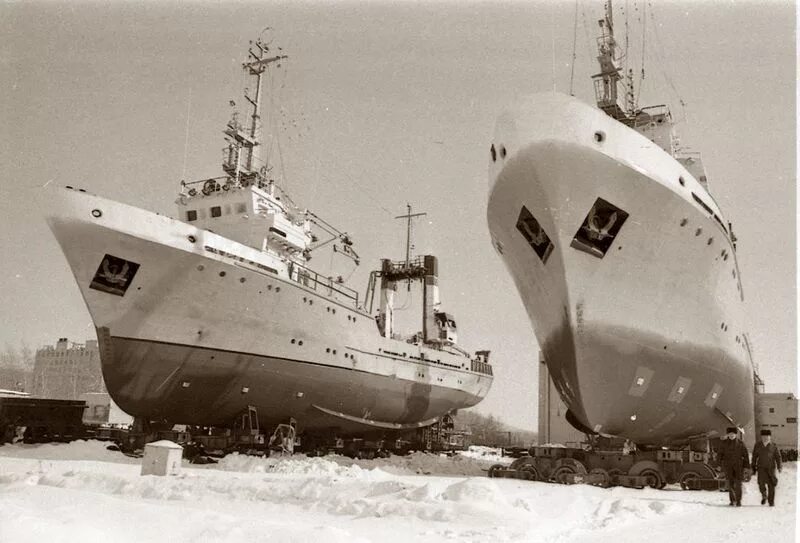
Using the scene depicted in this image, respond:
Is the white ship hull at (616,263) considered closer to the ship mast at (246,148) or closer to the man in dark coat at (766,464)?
the man in dark coat at (766,464)

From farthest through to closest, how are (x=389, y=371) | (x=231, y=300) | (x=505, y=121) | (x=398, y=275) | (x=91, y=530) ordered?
(x=398, y=275)
(x=389, y=371)
(x=231, y=300)
(x=505, y=121)
(x=91, y=530)

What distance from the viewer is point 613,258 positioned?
12891 mm

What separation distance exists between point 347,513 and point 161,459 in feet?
16.9

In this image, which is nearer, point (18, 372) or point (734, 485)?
point (734, 485)

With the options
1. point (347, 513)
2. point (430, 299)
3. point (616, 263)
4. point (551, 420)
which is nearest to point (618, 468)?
point (616, 263)

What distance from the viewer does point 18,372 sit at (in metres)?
40.8

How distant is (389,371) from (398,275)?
32.7ft

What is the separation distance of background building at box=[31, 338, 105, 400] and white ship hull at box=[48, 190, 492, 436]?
32.7 m

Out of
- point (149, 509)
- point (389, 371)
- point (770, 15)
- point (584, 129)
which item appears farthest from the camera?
point (389, 371)

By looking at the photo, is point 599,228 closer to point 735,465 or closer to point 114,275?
point 735,465

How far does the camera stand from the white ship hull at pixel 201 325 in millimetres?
16078

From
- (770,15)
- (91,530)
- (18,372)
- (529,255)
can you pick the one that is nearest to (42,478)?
(91,530)

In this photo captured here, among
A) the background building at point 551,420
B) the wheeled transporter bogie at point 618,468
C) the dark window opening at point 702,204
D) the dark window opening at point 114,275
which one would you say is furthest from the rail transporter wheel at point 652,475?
the background building at point 551,420

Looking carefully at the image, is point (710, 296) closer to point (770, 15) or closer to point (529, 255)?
point (529, 255)
